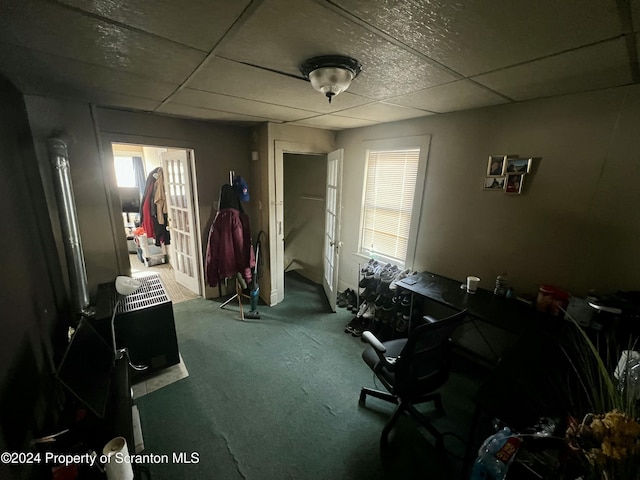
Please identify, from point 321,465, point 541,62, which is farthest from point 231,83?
point 321,465

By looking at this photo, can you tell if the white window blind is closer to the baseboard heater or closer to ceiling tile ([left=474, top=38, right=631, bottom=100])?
ceiling tile ([left=474, top=38, right=631, bottom=100])

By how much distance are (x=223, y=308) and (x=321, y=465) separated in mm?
2238

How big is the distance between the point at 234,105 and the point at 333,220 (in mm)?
1637

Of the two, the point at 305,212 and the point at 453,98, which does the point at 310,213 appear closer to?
the point at 305,212

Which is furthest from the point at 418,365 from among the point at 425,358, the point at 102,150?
the point at 102,150

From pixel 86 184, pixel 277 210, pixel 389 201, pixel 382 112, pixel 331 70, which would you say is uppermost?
pixel 382 112

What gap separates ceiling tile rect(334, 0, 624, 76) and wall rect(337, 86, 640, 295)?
95cm

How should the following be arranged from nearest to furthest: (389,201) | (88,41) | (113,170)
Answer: (88,41) → (113,170) → (389,201)

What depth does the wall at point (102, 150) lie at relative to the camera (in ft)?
6.75

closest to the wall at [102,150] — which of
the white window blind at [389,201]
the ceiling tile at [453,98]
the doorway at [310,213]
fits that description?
the doorway at [310,213]

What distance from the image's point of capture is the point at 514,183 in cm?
199

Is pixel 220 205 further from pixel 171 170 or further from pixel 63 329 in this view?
pixel 63 329

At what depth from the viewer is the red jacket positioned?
3076mm

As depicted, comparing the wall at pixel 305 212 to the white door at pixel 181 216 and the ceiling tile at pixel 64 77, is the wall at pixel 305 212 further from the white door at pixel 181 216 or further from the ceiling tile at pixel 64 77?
the ceiling tile at pixel 64 77
